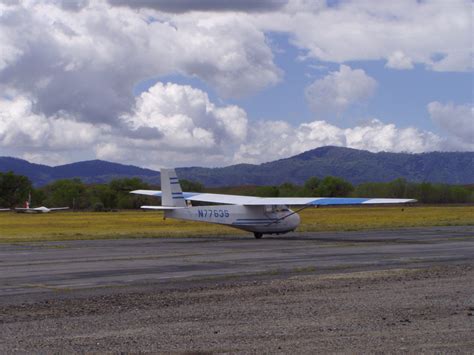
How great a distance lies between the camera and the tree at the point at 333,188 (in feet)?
576

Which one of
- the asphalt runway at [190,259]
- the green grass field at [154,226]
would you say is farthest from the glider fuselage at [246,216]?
the green grass field at [154,226]

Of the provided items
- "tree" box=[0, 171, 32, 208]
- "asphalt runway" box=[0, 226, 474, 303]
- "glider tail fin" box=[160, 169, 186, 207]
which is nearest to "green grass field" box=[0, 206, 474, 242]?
"glider tail fin" box=[160, 169, 186, 207]

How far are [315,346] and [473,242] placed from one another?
2839 centimetres

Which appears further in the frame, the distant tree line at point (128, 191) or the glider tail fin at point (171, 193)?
the distant tree line at point (128, 191)

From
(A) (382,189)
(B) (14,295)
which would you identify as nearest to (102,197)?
(A) (382,189)

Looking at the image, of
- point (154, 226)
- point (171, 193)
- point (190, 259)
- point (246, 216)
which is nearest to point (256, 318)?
point (190, 259)

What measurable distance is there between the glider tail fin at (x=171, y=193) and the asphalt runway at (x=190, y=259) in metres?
4.01

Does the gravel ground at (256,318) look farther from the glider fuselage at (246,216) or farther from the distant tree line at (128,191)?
the distant tree line at (128,191)

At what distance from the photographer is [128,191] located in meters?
164

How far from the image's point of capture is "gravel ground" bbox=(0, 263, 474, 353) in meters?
11.3

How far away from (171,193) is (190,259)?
50.8ft

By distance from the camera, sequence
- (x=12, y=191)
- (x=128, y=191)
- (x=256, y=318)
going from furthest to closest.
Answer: (x=128, y=191)
(x=12, y=191)
(x=256, y=318)

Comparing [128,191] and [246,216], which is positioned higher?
[128,191]

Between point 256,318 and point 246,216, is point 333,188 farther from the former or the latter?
point 256,318
